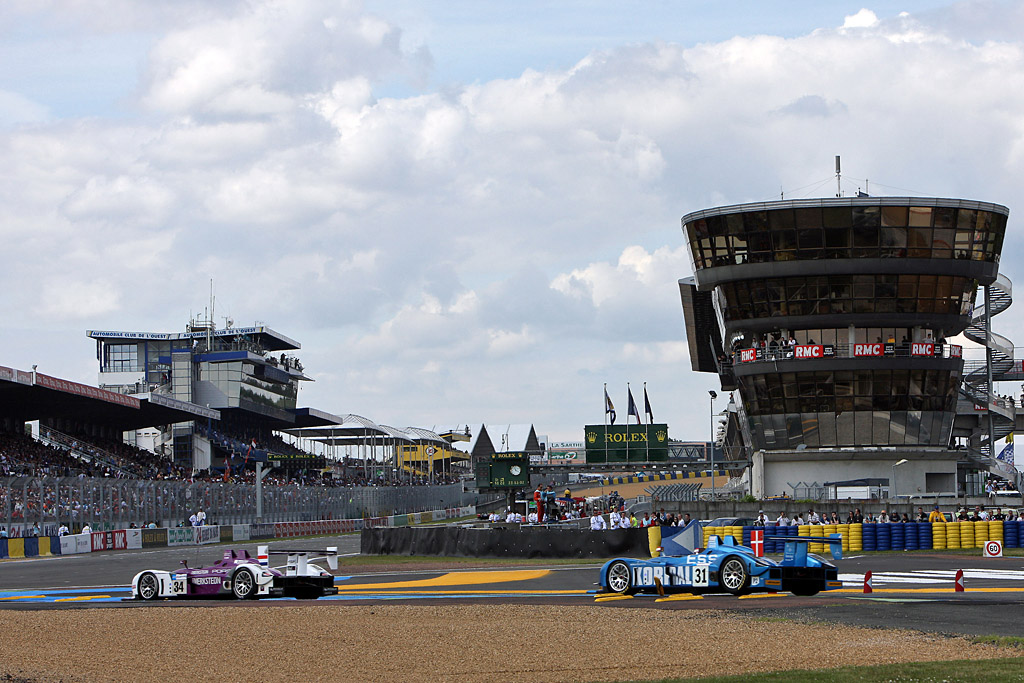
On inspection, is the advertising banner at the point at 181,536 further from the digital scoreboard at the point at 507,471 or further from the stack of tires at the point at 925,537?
the stack of tires at the point at 925,537

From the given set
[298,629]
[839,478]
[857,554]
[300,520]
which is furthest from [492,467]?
[298,629]

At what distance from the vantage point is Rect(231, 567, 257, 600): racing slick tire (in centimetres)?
2541

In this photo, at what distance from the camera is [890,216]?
203ft

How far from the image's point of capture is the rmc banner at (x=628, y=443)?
78688 mm

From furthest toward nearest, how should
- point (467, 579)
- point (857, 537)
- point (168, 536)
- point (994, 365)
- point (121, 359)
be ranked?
point (121, 359)
point (994, 365)
point (168, 536)
point (857, 537)
point (467, 579)

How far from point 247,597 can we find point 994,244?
5128 centimetres

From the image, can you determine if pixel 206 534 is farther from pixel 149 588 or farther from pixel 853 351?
pixel 149 588

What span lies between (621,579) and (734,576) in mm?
2369

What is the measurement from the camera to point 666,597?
78.8 feet

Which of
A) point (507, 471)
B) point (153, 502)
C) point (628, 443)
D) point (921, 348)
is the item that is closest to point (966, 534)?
point (921, 348)

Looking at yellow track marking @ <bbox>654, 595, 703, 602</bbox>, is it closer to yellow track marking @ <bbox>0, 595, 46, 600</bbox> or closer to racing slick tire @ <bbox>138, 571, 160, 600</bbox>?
racing slick tire @ <bbox>138, 571, 160, 600</bbox>

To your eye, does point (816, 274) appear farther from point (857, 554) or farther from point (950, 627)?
point (950, 627)

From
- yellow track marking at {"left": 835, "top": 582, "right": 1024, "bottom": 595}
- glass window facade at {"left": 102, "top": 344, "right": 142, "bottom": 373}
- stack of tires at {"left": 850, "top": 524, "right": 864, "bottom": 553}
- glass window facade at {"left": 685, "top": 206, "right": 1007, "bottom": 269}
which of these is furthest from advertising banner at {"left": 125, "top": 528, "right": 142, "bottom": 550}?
glass window facade at {"left": 102, "top": 344, "right": 142, "bottom": 373}

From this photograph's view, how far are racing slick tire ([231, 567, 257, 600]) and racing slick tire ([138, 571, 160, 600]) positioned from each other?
1937 mm
